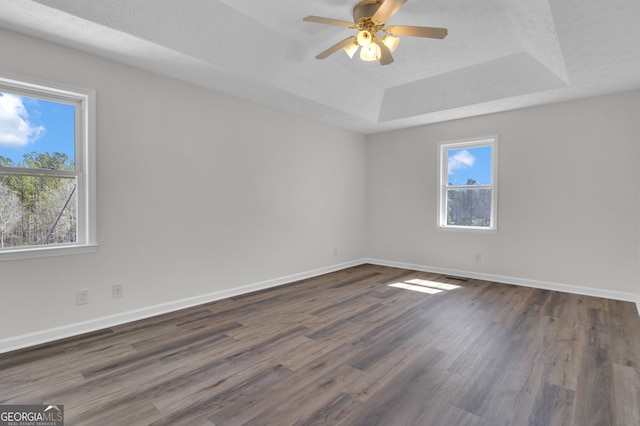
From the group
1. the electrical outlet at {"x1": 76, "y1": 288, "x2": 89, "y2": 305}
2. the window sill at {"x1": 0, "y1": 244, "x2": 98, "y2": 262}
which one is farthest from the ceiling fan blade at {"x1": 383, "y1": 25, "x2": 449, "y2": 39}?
the electrical outlet at {"x1": 76, "y1": 288, "x2": 89, "y2": 305}

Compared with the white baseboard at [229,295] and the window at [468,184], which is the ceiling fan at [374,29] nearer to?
the window at [468,184]

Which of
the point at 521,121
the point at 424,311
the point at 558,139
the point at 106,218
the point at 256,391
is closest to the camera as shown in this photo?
the point at 256,391

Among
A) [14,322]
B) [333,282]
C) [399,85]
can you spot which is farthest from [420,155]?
[14,322]

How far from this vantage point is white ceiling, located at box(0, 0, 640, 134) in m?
2.34

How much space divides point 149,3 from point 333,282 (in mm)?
3731

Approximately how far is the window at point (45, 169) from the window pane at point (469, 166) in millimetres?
4774

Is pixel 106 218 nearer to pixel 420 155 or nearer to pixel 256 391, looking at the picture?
pixel 256 391

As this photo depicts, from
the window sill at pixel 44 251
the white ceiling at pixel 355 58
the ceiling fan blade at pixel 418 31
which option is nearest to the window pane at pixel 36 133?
the white ceiling at pixel 355 58

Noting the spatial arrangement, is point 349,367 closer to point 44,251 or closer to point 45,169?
point 44,251

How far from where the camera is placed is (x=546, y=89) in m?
3.59

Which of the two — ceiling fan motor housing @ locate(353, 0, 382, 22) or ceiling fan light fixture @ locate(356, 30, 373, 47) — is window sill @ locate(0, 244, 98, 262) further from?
ceiling fan motor housing @ locate(353, 0, 382, 22)

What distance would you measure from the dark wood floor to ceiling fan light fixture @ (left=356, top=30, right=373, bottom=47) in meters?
2.53

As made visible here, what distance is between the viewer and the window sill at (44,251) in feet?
7.96

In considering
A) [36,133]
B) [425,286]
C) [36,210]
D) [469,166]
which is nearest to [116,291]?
[36,210]
